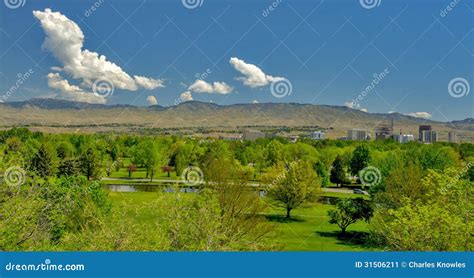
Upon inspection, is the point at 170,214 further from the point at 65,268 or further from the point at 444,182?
the point at 444,182

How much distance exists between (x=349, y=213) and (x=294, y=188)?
25.3 ft

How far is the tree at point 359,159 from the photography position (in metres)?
74.0

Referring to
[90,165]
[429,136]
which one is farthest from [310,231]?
[429,136]

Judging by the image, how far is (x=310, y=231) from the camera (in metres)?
36.1

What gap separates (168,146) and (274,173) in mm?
58772

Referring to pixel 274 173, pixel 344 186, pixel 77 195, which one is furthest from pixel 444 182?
pixel 344 186

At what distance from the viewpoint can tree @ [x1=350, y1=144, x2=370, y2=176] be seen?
2913 inches

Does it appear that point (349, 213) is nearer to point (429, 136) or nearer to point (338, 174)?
point (338, 174)

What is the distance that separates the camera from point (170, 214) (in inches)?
581

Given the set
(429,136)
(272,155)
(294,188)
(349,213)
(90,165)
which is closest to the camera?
(349,213)

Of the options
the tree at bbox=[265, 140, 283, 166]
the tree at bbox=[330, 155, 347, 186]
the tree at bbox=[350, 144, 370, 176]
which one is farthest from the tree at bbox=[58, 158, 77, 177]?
the tree at bbox=[350, 144, 370, 176]

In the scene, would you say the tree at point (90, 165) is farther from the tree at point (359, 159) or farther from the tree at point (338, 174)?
the tree at point (359, 159)

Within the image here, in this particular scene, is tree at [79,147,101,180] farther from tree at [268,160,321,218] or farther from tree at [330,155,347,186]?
tree at [330,155,347,186]

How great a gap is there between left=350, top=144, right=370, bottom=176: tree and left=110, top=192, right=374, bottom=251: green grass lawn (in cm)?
2768
